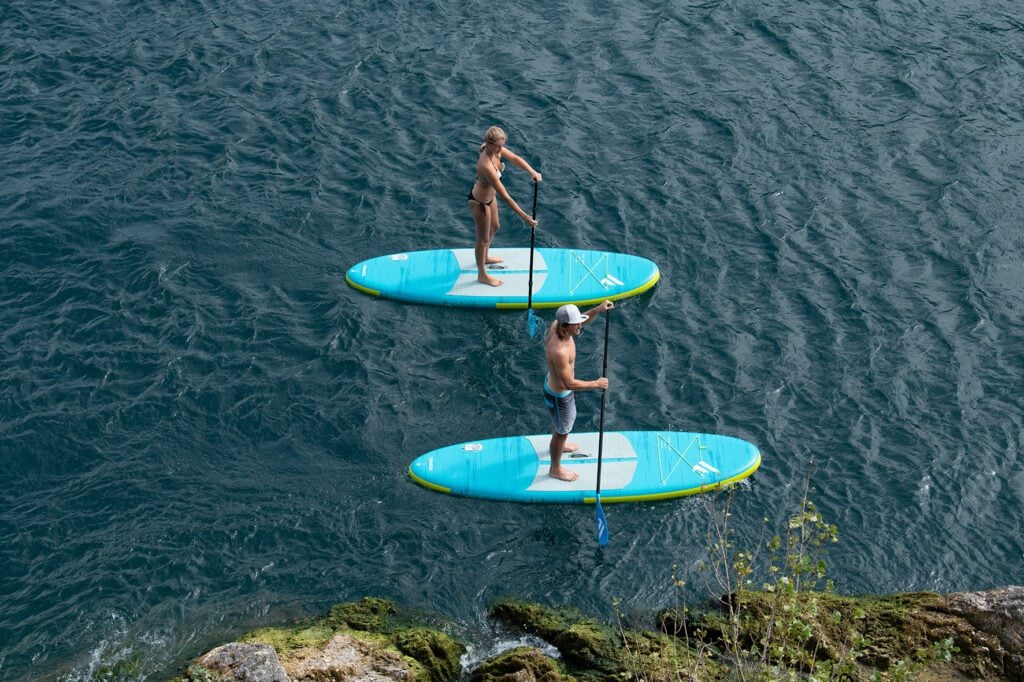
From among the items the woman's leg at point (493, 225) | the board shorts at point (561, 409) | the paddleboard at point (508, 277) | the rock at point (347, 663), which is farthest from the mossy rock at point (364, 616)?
the woman's leg at point (493, 225)

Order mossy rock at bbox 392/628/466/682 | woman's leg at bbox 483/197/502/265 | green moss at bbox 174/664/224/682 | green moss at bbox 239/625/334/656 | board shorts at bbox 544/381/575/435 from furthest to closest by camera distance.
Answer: woman's leg at bbox 483/197/502/265
board shorts at bbox 544/381/575/435
mossy rock at bbox 392/628/466/682
green moss at bbox 239/625/334/656
green moss at bbox 174/664/224/682

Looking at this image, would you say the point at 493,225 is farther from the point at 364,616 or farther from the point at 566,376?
the point at 364,616

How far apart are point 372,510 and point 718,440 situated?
18.7 ft

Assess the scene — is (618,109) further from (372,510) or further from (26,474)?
(26,474)

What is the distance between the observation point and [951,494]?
19.4m

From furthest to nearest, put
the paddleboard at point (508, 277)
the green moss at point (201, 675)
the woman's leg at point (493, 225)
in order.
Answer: the paddleboard at point (508, 277) < the woman's leg at point (493, 225) < the green moss at point (201, 675)

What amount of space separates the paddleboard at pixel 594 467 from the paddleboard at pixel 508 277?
3.77m

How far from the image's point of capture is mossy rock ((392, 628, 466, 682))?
1634 cm

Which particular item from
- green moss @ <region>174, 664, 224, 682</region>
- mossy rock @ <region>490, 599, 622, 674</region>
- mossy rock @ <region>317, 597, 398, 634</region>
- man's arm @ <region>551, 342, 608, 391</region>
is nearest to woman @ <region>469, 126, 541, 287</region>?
man's arm @ <region>551, 342, 608, 391</region>

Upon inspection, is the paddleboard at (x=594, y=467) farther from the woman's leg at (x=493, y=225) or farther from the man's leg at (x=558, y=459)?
the woman's leg at (x=493, y=225)

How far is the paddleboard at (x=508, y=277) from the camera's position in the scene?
75.6 feet

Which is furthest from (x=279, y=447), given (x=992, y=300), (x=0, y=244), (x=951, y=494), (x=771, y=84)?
(x=771, y=84)

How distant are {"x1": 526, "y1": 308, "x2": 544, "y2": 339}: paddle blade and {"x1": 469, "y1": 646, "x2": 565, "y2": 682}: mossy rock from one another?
24.3ft

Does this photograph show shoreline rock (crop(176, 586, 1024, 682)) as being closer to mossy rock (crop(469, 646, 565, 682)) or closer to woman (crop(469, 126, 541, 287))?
mossy rock (crop(469, 646, 565, 682))
